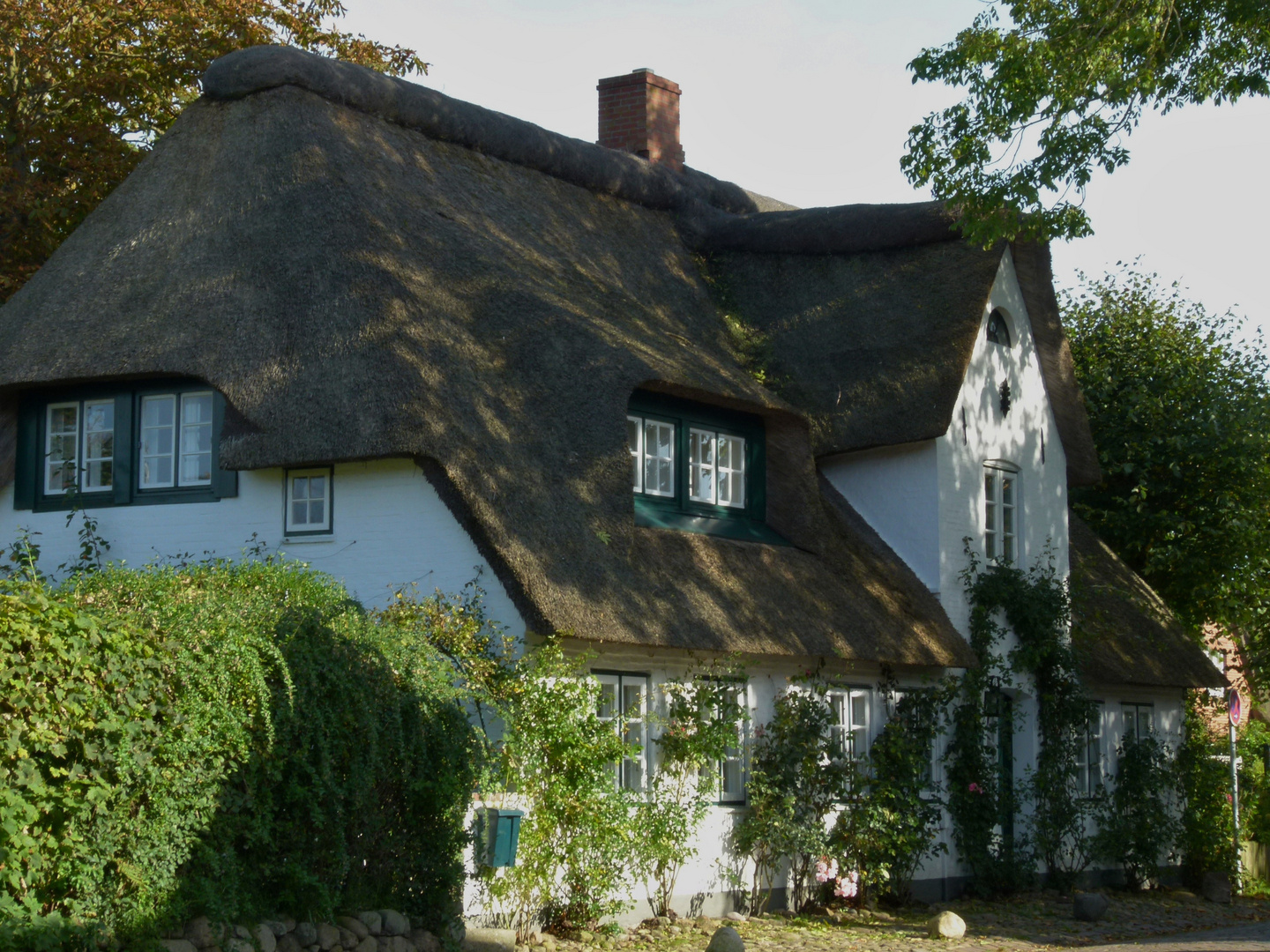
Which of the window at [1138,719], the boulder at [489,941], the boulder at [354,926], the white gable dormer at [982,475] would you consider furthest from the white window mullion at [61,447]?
the window at [1138,719]

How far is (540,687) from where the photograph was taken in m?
11.3

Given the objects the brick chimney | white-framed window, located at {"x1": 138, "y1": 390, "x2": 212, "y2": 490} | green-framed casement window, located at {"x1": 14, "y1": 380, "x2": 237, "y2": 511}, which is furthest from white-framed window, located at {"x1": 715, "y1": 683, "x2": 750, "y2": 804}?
the brick chimney

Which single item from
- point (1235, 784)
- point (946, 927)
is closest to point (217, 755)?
point (946, 927)

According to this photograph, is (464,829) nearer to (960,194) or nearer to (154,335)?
(154,335)

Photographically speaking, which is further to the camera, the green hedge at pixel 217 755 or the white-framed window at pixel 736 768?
the white-framed window at pixel 736 768

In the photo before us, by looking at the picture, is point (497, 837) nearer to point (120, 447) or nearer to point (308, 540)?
point (308, 540)

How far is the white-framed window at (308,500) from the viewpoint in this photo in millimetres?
13039

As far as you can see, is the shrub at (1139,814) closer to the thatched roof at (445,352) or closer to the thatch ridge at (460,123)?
the thatched roof at (445,352)

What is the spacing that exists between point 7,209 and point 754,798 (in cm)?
1160

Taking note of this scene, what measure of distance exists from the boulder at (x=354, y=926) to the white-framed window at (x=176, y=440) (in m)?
5.37

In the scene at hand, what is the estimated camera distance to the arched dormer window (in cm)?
1816

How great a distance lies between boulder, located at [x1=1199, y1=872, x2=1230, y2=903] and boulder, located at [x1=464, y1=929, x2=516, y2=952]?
10.9 m

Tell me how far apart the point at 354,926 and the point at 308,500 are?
15.6 feet

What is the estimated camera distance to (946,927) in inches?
517
